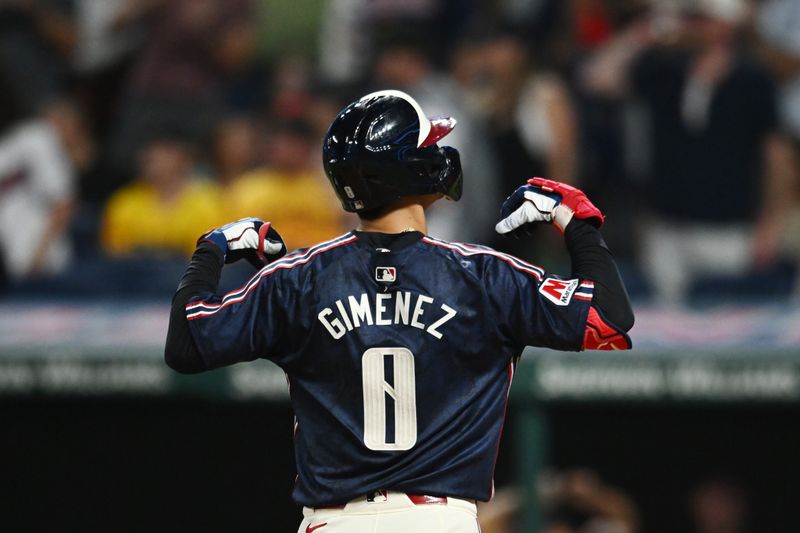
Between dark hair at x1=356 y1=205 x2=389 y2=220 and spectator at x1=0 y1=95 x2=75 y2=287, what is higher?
spectator at x1=0 y1=95 x2=75 y2=287

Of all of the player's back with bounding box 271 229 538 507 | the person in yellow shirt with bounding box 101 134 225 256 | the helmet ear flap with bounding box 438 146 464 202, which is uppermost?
the person in yellow shirt with bounding box 101 134 225 256

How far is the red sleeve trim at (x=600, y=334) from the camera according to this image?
7.13ft

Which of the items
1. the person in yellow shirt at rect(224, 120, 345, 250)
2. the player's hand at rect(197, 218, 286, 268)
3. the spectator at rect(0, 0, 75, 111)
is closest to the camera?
the player's hand at rect(197, 218, 286, 268)

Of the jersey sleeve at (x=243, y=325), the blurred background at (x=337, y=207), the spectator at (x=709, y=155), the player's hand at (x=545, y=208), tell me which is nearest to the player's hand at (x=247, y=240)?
the jersey sleeve at (x=243, y=325)

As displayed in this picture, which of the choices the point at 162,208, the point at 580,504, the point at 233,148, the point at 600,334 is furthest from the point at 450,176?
the point at 233,148

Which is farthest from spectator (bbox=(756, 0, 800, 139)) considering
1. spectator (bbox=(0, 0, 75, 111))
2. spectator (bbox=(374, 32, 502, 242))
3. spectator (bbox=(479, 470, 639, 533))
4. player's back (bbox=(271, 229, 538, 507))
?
player's back (bbox=(271, 229, 538, 507))

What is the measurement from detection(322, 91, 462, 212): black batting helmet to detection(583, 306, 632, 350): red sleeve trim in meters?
0.38

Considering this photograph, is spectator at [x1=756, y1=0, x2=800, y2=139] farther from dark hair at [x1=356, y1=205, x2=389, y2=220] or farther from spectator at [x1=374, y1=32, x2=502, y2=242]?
dark hair at [x1=356, y1=205, x2=389, y2=220]

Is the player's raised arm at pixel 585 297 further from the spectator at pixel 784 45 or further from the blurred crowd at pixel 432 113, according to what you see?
the spectator at pixel 784 45

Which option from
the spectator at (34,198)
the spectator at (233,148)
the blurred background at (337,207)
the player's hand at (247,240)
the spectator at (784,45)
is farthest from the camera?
the spectator at (233,148)

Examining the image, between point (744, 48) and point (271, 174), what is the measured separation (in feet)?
7.93

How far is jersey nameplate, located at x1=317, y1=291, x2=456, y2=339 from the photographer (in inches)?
85.8

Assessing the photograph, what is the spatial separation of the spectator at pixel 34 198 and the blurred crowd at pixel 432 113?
11mm

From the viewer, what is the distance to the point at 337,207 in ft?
19.7
